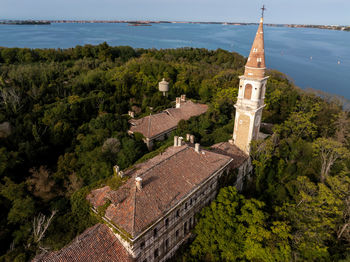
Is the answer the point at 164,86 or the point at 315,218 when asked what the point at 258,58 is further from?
the point at 164,86

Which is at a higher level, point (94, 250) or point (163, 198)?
point (163, 198)

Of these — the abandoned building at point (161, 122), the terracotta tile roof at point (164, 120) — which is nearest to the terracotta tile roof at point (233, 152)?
the abandoned building at point (161, 122)

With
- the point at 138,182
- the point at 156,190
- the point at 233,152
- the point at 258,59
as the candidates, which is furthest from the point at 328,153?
the point at 138,182

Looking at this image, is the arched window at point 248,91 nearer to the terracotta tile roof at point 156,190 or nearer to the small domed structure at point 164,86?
the terracotta tile roof at point 156,190

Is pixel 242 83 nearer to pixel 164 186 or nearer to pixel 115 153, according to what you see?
pixel 164 186

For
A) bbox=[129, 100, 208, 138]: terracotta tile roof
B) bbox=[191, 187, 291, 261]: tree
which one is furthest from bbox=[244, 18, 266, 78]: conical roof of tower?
bbox=[129, 100, 208, 138]: terracotta tile roof

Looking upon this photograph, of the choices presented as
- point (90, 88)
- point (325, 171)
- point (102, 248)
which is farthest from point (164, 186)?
point (90, 88)

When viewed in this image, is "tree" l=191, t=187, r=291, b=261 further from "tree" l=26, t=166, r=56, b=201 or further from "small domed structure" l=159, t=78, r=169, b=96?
"small domed structure" l=159, t=78, r=169, b=96
